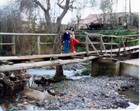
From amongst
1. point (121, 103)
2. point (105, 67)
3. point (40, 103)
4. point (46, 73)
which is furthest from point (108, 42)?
point (40, 103)

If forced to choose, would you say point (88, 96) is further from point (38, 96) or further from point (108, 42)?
point (108, 42)

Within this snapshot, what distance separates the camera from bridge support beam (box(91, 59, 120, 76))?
432cm

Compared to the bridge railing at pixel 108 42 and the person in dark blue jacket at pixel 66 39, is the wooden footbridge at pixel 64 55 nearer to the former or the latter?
the bridge railing at pixel 108 42

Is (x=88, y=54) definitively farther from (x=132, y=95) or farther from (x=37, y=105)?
(x=37, y=105)

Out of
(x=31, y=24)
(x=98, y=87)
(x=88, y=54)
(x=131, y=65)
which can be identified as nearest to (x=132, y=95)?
(x=98, y=87)

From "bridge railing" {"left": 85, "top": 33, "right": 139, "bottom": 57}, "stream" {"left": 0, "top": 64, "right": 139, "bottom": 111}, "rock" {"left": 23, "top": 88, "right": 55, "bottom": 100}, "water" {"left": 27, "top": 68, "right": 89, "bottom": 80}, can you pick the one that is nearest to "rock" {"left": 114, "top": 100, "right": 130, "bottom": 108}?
"stream" {"left": 0, "top": 64, "right": 139, "bottom": 111}

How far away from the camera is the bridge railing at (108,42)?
4.20 meters

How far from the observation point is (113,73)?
4.32m

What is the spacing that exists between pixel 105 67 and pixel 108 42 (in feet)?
2.17

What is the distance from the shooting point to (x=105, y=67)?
4.44 metres

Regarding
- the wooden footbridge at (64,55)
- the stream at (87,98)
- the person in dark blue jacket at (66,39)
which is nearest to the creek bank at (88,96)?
the stream at (87,98)

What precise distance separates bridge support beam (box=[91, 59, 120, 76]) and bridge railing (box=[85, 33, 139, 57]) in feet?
0.58

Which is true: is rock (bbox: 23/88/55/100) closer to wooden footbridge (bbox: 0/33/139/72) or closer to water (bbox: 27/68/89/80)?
wooden footbridge (bbox: 0/33/139/72)

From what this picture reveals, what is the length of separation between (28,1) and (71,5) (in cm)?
58
